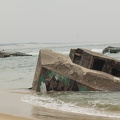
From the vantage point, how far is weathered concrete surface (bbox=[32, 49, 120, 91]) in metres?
9.16

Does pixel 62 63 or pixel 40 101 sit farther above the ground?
pixel 62 63

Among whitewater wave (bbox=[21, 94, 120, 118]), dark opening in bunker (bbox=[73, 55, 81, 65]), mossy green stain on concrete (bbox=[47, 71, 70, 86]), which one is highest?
dark opening in bunker (bbox=[73, 55, 81, 65])

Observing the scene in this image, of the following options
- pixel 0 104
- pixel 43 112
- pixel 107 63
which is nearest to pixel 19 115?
pixel 43 112

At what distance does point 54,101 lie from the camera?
7934mm

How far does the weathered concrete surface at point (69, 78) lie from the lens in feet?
30.0

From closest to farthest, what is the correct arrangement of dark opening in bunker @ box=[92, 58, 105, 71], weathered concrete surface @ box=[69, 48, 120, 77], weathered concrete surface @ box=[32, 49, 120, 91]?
weathered concrete surface @ box=[32, 49, 120, 91] → weathered concrete surface @ box=[69, 48, 120, 77] → dark opening in bunker @ box=[92, 58, 105, 71]

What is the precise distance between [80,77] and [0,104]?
256 centimetres

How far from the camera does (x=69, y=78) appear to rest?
920cm

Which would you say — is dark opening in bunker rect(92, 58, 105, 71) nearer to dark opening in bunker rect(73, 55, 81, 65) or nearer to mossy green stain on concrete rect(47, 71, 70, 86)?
dark opening in bunker rect(73, 55, 81, 65)

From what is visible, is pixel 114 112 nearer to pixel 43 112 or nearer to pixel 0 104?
pixel 43 112

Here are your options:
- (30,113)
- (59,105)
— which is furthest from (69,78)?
(30,113)

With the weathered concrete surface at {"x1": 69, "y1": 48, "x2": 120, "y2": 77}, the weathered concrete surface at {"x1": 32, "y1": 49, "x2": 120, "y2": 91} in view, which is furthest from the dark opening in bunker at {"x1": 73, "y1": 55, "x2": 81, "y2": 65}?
the weathered concrete surface at {"x1": 32, "y1": 49, "x2": 120, "y2": 91}

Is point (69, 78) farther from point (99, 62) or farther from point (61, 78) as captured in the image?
point (99, 62)

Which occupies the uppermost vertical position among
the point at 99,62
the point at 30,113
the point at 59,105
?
the point at 99,62
